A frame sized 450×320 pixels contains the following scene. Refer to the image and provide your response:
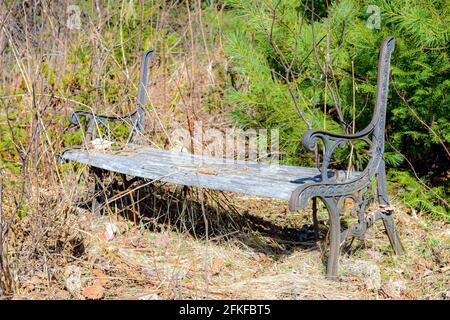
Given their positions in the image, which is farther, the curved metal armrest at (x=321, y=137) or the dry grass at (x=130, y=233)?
the dry grass at (x=130, y=233)

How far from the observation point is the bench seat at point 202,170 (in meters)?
2.73

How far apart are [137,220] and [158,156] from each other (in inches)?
16.4

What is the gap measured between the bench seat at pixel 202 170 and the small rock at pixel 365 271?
423mm

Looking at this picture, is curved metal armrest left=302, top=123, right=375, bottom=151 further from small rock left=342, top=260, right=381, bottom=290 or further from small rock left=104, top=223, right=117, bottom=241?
small rock left=104, top=223, right=117, bottom=241

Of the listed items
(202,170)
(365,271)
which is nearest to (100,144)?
(202,170)

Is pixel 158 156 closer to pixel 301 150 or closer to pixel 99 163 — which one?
pixel 99 163

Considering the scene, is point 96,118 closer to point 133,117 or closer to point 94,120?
point 94,120

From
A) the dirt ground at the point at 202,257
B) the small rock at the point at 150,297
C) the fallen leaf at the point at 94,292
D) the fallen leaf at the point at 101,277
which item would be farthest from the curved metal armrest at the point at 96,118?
the small rock at the point at 150,297

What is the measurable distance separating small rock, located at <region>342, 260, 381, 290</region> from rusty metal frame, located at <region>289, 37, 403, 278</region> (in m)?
0.14

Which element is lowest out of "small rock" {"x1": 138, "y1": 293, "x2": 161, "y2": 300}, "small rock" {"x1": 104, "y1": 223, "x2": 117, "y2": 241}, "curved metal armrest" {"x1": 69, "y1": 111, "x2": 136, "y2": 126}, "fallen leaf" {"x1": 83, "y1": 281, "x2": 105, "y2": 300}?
"small rock" {"x1": 138, "y1": 293, "x2": 161, "y2": 300}

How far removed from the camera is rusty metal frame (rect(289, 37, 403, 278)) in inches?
104

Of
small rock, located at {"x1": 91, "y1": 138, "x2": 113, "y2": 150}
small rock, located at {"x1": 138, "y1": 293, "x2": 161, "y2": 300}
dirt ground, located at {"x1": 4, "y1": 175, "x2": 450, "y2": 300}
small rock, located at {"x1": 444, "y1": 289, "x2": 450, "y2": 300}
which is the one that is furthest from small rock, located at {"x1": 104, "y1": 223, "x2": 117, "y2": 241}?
small rock, located at {"x1": 444, "y1": 289, "x2": 450, "y2": 300}

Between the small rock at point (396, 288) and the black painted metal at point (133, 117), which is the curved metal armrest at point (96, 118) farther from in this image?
the small rock at point (396, 288)

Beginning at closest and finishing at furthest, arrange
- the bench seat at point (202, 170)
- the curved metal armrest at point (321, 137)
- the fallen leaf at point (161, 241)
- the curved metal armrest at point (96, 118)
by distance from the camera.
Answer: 1. the curved metal armrest at point (321, 137)
2. the bench seat at point (202, 170)
3. the fallen leaf at point (161, 241)
4. the curved metal armrest at point (96, 118)
